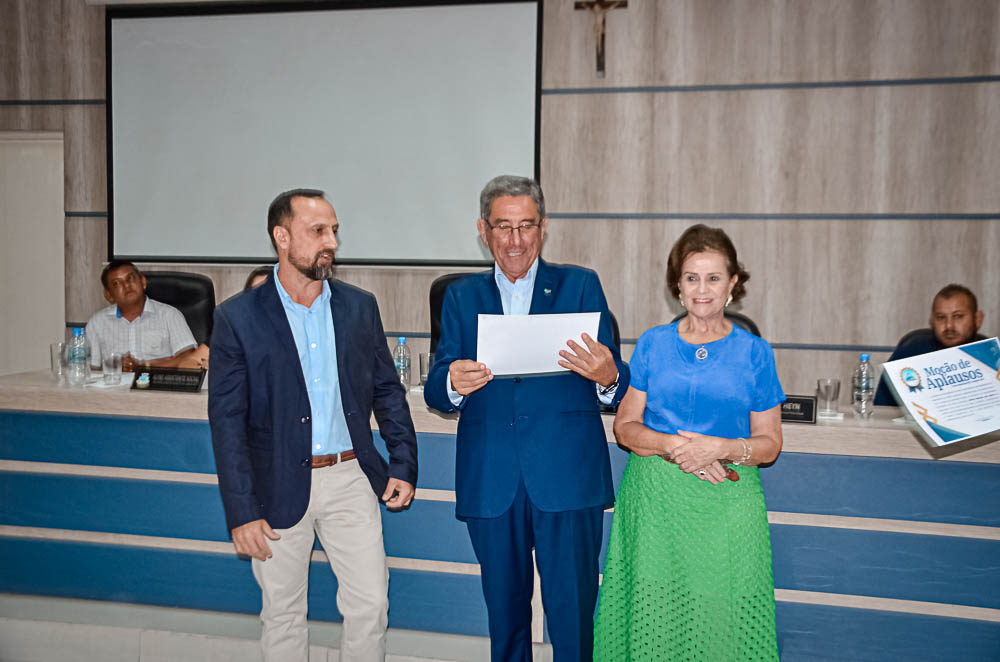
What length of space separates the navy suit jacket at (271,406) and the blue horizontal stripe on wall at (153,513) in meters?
0.44

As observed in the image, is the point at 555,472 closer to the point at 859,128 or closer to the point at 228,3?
the point at 859,128

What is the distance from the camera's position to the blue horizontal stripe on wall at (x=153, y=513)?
247 centimetres

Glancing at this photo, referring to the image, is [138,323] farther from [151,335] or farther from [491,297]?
[491,297]

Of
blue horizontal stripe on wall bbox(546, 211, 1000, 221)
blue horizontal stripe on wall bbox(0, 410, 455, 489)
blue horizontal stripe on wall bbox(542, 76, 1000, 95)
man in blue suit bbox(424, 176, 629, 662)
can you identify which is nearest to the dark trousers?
man in blue suit bbox(424, 176, 629, 662)

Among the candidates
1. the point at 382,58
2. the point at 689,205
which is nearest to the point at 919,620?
the point at 689,205

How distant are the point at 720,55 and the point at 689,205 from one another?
0.91 m

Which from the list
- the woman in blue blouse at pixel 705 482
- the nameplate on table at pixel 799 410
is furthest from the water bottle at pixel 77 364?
the nameplate on table at pixel 799 410

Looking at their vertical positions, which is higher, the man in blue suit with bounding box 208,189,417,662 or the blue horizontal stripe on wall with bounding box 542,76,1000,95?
the blue horizontal stripe on wall with bounding box 542,76,1000,95

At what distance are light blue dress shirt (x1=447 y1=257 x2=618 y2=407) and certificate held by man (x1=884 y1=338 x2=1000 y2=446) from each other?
78 centimetres

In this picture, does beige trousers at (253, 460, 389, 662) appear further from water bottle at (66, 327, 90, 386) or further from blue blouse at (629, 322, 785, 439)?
water bottle at (66, 327, 90, 386)

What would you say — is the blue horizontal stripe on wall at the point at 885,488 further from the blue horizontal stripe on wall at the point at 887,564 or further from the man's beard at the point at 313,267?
the man's beard at the point at 313,267

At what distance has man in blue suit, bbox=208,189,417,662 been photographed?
1916 millimetres

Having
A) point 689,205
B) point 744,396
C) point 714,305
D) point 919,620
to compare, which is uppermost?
point 689,205

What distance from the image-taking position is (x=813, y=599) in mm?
2225
